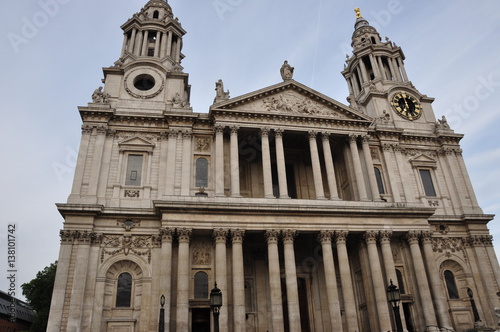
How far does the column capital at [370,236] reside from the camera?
26.3 metres

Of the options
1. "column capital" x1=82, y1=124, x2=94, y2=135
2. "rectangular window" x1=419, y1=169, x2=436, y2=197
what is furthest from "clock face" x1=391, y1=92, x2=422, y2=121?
"column capital" x1=82, y1=124, x2=94, y2=135

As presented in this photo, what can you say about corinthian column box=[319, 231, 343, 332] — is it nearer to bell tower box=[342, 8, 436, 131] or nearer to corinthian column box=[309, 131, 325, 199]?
corinthian column box=[309, 131, 325, 199]

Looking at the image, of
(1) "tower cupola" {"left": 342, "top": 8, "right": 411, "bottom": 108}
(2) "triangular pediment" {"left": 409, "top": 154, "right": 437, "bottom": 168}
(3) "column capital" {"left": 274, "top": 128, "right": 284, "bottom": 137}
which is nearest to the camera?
(3) "column capital" {"left": 274, "top": 128, "right": 284, "bottom": 137}

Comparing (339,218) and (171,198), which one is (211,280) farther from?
(339,218)

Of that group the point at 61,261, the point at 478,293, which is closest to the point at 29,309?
the point at 61,261

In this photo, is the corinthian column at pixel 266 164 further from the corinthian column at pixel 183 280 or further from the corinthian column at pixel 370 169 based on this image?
the corinthian column at pixel 370 169

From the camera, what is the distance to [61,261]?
23719 millimetres

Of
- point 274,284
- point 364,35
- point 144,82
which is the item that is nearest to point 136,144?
point 144,82

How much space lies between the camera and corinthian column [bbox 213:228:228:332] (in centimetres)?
2241

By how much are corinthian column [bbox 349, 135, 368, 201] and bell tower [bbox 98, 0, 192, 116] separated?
1281 centimetres

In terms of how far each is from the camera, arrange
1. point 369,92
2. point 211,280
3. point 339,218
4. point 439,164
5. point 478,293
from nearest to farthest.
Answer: point 211,280 < point 339,218 < point 478,293 < point 439,164 < point 369,92

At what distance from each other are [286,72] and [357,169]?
389 inches

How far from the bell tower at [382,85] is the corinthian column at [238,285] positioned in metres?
16.5

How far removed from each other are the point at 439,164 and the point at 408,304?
1312cm
